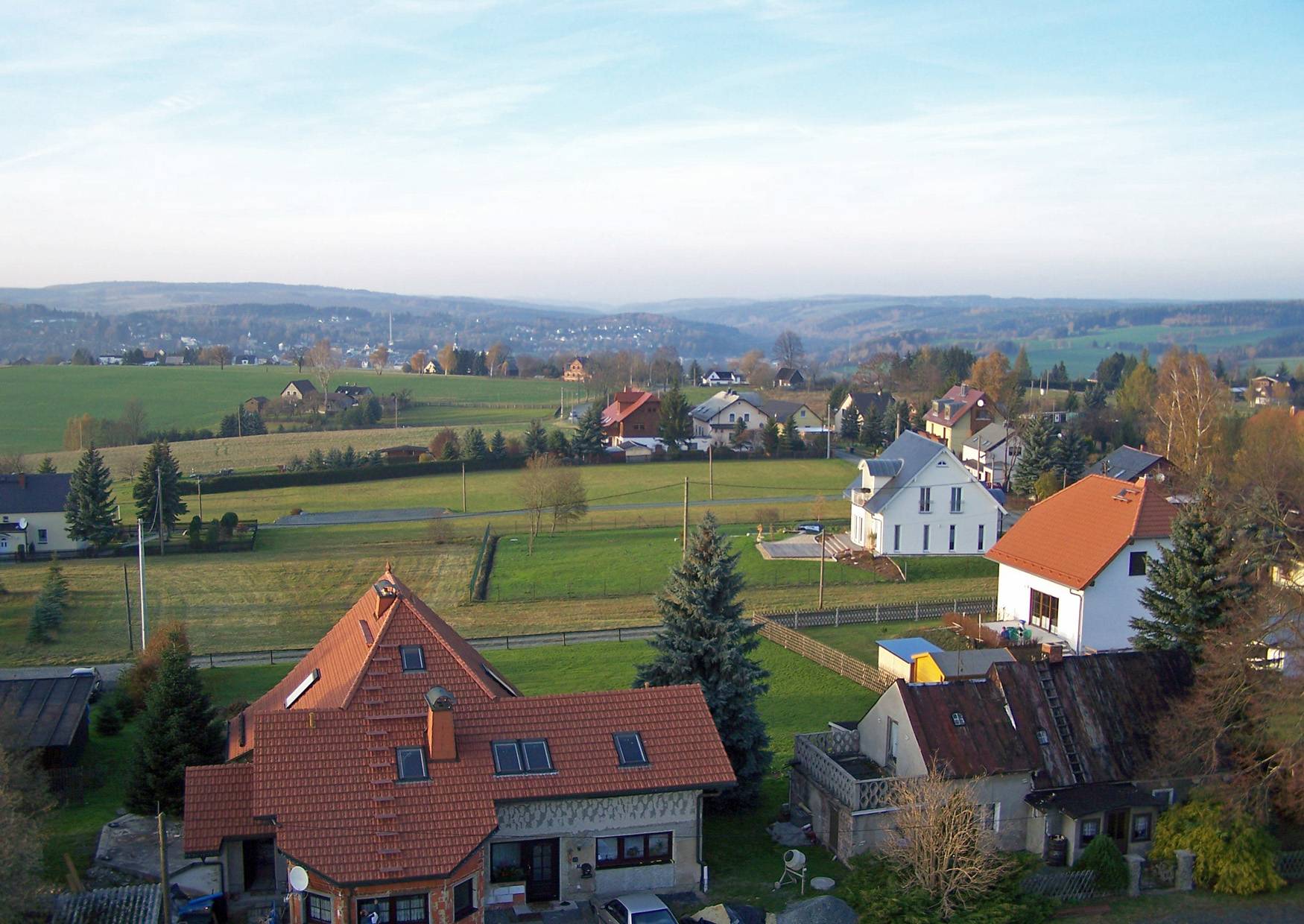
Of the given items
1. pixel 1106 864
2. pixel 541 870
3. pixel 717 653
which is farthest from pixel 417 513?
pixel 1106 864

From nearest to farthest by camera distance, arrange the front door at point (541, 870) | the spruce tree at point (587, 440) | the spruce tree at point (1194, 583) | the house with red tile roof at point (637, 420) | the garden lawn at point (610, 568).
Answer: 1. the front door at point (541, 870)
2. the spruce tree at point (1194, 583)
3. the garden lawn at point (610, 568)
4. the spruce tree at point (587, 440)
5. the house with red tile roof at point (637, 420)

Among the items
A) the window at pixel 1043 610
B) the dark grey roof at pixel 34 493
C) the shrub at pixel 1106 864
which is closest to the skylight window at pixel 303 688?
the shrub at pixel 1106 864

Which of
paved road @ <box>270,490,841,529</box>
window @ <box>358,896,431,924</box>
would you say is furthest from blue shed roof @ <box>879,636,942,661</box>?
paved road @ <box>270,490,841,529</box>

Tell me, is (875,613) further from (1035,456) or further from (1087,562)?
(1035,456)

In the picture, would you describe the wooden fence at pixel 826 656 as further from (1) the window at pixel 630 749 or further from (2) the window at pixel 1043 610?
(1) the window at pixel 630 749

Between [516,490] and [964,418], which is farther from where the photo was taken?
[964,418]

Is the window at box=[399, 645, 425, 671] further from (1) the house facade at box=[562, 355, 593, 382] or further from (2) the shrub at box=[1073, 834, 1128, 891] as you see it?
(1) the house facade at box=[562, 355, 593, 382]

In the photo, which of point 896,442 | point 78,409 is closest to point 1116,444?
point 896,442
